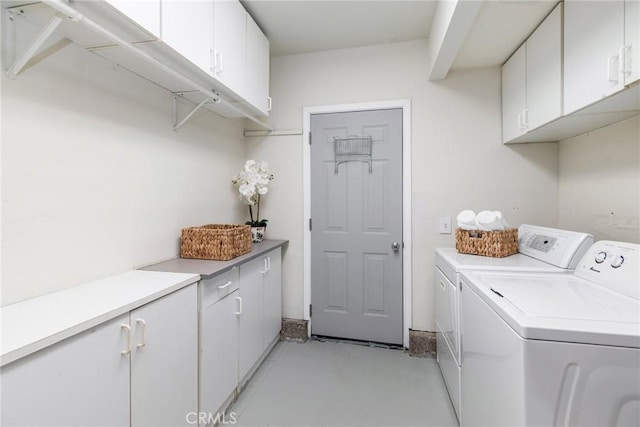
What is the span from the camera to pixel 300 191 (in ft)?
8.79

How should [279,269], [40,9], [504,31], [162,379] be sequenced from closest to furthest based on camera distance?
[40,9], [162,379], [504,31], [279,269]

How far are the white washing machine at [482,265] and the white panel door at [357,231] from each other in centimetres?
53

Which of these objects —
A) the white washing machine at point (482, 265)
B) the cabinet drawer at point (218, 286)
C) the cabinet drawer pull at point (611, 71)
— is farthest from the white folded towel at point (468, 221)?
the cabinet drawer at point (218, 286)

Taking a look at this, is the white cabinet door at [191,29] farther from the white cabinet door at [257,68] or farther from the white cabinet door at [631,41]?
the white cabinet door at [631,41]

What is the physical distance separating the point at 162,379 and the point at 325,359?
1412 millimetres

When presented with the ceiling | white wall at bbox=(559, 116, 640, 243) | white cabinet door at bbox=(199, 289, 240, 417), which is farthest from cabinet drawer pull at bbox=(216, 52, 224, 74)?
white wall at bbox=(559, 116, 640, 243)

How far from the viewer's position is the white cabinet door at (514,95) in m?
1.94

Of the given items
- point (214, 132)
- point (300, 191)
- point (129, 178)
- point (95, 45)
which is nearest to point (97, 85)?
point (95, 45)

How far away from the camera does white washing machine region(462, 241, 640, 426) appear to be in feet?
2.67

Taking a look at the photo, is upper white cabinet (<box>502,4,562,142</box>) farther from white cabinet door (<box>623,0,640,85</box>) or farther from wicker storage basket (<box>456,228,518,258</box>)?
wicker storage basket (<box>456,228,518,258</box>)

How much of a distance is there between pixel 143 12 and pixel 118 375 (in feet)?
4.52

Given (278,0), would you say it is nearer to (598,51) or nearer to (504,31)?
(504,31)

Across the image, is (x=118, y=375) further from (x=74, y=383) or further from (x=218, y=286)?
(x=218, y=286)

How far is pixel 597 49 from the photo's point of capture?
1.26 metres
